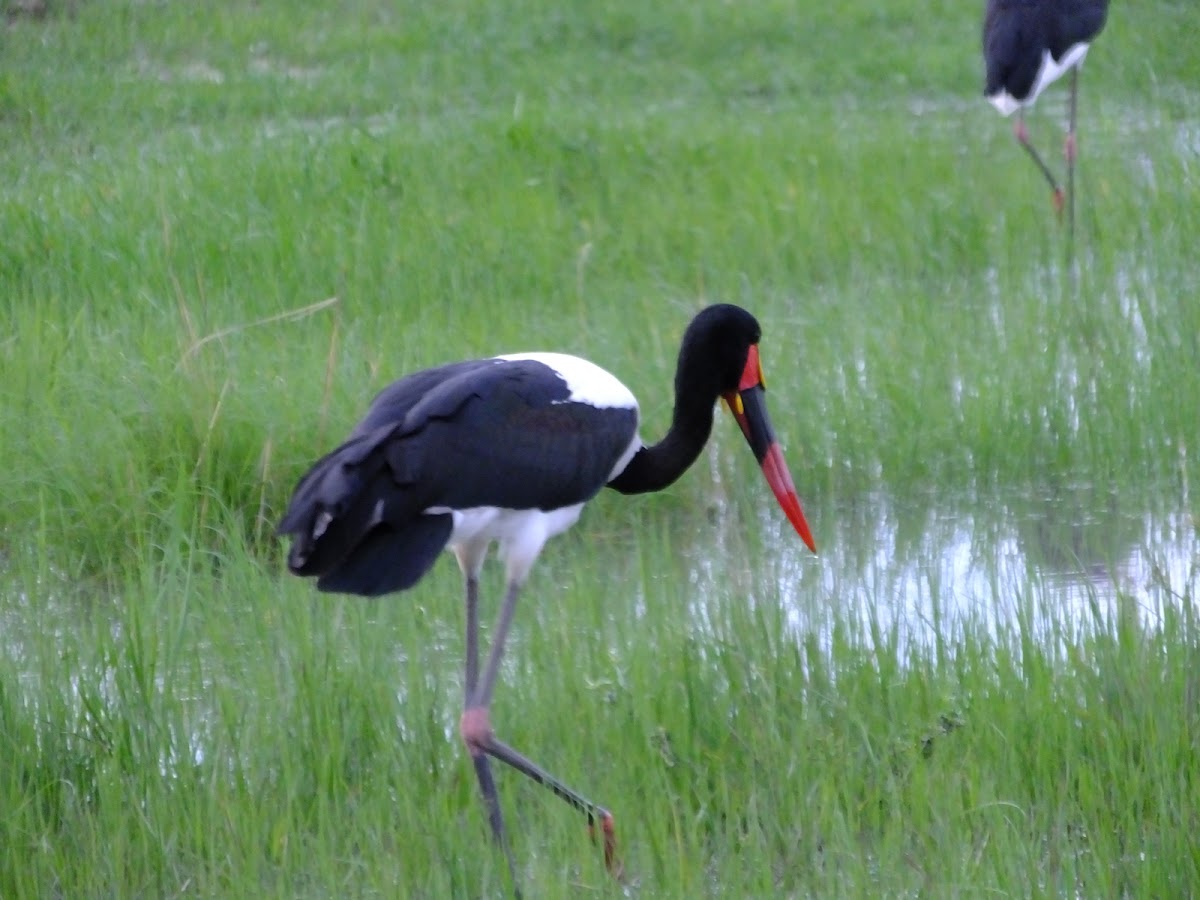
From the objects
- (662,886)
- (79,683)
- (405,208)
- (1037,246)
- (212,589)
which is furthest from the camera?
(405,208)

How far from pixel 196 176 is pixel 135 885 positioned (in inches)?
177

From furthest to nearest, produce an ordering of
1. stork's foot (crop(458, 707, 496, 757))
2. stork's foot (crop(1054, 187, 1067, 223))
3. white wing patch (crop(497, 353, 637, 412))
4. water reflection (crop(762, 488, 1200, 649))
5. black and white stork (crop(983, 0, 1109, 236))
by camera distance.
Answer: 1. black and white stork (crop(983, 0, 1109, 236))
2. stork's foot (crop(1054, 187, 1067, 223))
3. water reflection (crop(762, 488, 1200, 649))
4. white wing patch (crop(497, 353, 637, 412))
5. stork's foot (crop(458, 707, 496, 757))

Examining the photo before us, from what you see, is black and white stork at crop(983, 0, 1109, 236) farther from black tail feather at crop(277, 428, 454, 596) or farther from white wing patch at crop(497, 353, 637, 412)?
black tail feather at crop(277, 428, 454, 596)

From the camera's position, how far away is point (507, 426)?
3.22 meters

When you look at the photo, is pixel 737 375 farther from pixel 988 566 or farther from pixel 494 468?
pixel 988 566

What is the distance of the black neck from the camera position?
11.8ft

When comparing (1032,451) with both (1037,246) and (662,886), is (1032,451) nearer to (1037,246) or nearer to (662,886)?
(1037,246)

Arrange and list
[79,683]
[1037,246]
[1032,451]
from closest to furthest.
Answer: [79,683] < [1032,451] < [1037,246]

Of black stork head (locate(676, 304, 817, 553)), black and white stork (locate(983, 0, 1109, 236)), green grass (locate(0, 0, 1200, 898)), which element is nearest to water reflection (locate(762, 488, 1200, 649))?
green grass (locate(0, 0, 1200, 898))

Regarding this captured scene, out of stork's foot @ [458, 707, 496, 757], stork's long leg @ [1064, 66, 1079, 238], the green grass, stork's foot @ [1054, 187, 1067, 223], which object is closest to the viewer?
the green grass

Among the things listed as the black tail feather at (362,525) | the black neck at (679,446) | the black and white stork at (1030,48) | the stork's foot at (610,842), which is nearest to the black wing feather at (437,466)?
the black tail feather at (362,525)

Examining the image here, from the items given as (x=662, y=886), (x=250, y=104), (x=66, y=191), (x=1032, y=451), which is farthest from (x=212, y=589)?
(x=250, y=104)

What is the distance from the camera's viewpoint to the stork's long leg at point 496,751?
2.90 metres

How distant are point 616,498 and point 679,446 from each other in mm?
923
